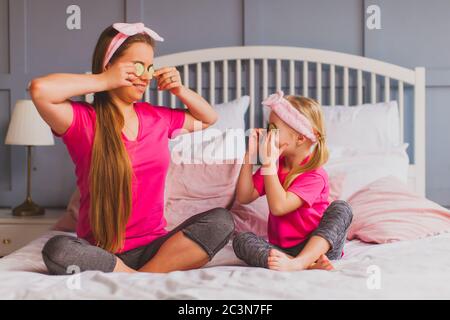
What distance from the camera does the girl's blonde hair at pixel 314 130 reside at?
1.59m

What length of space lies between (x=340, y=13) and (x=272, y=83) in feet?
1.43

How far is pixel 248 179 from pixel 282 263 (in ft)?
1.01

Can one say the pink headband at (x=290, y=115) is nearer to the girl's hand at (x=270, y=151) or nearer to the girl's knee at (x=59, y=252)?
the girl's hand at (x=270, y=151)

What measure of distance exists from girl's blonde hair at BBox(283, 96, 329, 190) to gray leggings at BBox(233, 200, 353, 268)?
0.39 feet

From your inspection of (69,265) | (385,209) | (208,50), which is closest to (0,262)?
(69,265)

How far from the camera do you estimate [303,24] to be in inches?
107

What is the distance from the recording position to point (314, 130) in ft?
5.26

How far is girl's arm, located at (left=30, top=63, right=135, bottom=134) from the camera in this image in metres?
1.32

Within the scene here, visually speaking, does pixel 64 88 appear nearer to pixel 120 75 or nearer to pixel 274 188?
pixel 120 75

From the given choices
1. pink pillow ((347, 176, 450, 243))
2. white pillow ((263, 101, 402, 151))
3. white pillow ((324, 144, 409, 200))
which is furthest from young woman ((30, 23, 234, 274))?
white pillow ((263, 101, 402, 151))

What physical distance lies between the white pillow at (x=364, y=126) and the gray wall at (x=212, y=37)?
37 centimetres

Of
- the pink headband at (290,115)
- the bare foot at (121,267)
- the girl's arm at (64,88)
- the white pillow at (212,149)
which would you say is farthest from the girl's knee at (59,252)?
the white pillow at (212,149)

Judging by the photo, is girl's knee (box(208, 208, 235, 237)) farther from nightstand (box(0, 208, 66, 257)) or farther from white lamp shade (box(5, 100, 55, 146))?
white lamp shade (box(5, 100, 55, 146))

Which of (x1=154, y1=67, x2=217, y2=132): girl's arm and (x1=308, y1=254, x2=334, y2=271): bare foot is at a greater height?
(x1=154, y1=67, x2=217, y2=132): girl's arm
